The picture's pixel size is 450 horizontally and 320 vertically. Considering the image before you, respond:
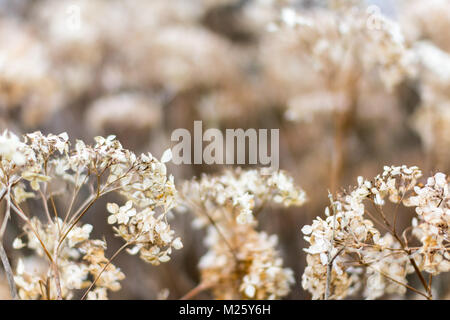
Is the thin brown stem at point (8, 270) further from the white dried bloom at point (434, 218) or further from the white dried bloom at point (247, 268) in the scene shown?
the white dried bloom at point (434, 218)

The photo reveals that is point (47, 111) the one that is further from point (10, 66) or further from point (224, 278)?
point (224, 278)

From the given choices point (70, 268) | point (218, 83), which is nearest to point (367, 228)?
point (70, 268)

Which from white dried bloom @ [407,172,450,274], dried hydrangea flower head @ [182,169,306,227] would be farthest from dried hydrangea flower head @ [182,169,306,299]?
white dried bloom @ [407,172,450,274]

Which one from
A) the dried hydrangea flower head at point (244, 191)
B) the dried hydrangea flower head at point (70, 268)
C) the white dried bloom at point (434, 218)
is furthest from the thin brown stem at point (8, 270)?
the white dried bloom at point (434, 218)

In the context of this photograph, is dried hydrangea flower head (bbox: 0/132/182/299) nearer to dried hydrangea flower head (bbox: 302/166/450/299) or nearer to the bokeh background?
dried hydrangea flower head (bbox: 302/166/450/299)

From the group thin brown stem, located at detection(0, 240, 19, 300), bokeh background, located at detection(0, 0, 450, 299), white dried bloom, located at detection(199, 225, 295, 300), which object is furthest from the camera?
bokeh background, located at detection(0, 0, 450, 299)
